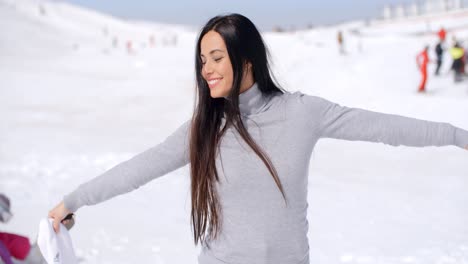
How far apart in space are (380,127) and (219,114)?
0.60 m

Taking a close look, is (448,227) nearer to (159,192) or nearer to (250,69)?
(159,192)

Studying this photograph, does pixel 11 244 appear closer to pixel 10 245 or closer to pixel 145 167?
pixel 10 245

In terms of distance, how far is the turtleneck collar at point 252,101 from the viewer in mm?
1879

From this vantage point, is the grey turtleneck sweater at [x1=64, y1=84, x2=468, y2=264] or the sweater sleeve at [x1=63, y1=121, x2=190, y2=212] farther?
the sweater sleeve at [x1=63, y1=121, x2=190, y2=212]

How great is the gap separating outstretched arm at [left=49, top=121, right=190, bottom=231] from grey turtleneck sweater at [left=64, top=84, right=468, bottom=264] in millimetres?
180

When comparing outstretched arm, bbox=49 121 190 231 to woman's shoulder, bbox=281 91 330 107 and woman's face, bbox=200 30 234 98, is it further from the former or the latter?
woman's shoulder, bbox=281 91 330 107

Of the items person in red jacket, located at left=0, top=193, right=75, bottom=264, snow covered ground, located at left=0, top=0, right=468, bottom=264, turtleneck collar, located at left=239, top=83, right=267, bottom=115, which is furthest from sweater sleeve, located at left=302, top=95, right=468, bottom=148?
person in red jacket, located at left=0, top=193, right=75, bottom=264

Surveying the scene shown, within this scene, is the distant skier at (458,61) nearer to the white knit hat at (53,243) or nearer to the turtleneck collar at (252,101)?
the turtleneck collar at (252,101)

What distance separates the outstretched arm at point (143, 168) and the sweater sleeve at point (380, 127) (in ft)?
1.66

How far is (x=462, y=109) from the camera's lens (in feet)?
40.3

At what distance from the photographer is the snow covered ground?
5.23 meters

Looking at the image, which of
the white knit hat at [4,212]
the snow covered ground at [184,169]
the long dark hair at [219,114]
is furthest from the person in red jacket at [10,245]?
the long dark hair at [219,114]

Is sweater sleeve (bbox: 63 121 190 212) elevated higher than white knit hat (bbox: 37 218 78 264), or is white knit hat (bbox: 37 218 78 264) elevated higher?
sweater sleeve (bbox: 63 121 190 212)

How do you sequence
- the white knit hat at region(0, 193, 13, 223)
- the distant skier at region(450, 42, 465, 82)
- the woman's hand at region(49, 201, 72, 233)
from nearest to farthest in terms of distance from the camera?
the woman's hand at region(49, 201, 72, 233)
the white knit hat at region(0, 193, 13, 223)
the distant skier at region(450, 42, 465, 82)
